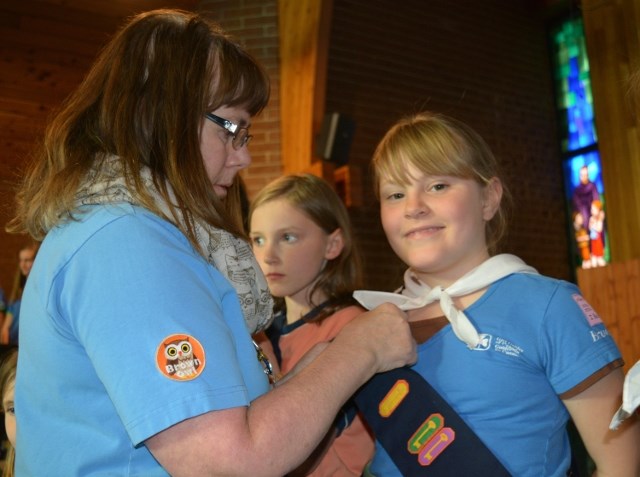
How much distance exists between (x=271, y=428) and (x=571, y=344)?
686 millimetres

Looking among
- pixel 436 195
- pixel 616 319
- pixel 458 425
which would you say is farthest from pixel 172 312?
pixel 616 319

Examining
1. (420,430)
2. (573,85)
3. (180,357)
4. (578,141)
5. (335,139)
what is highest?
(573,85)

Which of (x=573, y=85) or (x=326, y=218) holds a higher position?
(x=573, y=85)

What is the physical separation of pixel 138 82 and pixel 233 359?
1.68 ft

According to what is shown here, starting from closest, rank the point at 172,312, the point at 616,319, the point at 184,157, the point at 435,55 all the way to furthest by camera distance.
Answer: the point at 172,312, the point at 184,157, the point at 616,319, the point at 435,55

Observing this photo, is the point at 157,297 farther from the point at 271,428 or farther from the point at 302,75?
the point at 302,75

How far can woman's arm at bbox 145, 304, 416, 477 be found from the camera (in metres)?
0.97

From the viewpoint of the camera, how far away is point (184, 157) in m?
1.17

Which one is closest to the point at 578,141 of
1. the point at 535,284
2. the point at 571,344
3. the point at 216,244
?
the point at 535,284

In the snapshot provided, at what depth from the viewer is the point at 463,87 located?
308 inches

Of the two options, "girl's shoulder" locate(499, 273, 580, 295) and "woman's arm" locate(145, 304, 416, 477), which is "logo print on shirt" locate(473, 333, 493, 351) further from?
"woman's arm" locate(145, 304, 416, 477)

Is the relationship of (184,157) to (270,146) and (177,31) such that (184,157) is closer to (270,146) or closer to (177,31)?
(177,31)

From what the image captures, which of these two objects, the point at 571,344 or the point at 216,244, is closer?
the point at 216,244

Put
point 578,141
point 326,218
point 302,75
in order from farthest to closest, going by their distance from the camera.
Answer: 1. point 578,141
2. point 302,75
3. point 326,218
